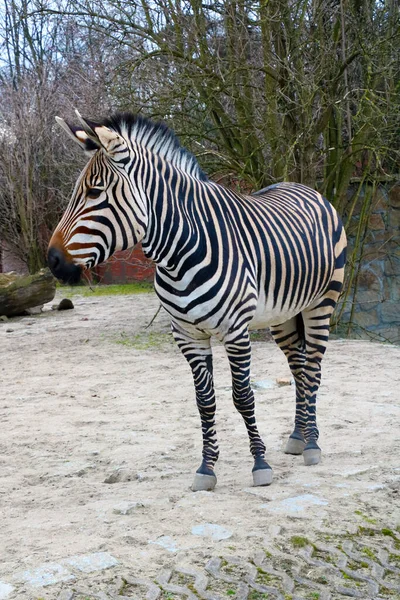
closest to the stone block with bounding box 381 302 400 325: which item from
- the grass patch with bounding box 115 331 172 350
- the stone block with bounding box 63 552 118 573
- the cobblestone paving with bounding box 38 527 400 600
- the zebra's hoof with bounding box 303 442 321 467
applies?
the grass patch with bounding box 115 331 172 350

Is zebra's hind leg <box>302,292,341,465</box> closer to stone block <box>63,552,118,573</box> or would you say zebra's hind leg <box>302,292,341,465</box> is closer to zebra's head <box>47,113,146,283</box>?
zebra's head <box>47,113,146,283</box>

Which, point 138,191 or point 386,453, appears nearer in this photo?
point 138,191

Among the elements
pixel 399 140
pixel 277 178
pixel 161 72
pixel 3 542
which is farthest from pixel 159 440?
pixel 399 140

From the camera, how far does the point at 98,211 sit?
3.79 m

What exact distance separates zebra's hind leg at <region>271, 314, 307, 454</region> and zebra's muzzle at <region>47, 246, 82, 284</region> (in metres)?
1.72

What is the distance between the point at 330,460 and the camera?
15.6ft

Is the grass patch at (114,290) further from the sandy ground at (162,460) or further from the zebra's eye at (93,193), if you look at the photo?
the zebra's eye at (93,193)

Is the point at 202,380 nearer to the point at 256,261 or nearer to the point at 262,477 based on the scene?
the point at 262,477

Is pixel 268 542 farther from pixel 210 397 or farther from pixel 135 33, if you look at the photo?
pixel 135 33

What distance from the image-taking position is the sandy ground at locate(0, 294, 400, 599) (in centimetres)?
350

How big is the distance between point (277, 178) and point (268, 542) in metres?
6.23

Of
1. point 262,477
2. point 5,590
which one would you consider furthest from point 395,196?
point 5,590

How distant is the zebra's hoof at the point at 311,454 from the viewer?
15.4 ft

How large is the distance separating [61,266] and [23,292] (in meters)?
9.82
